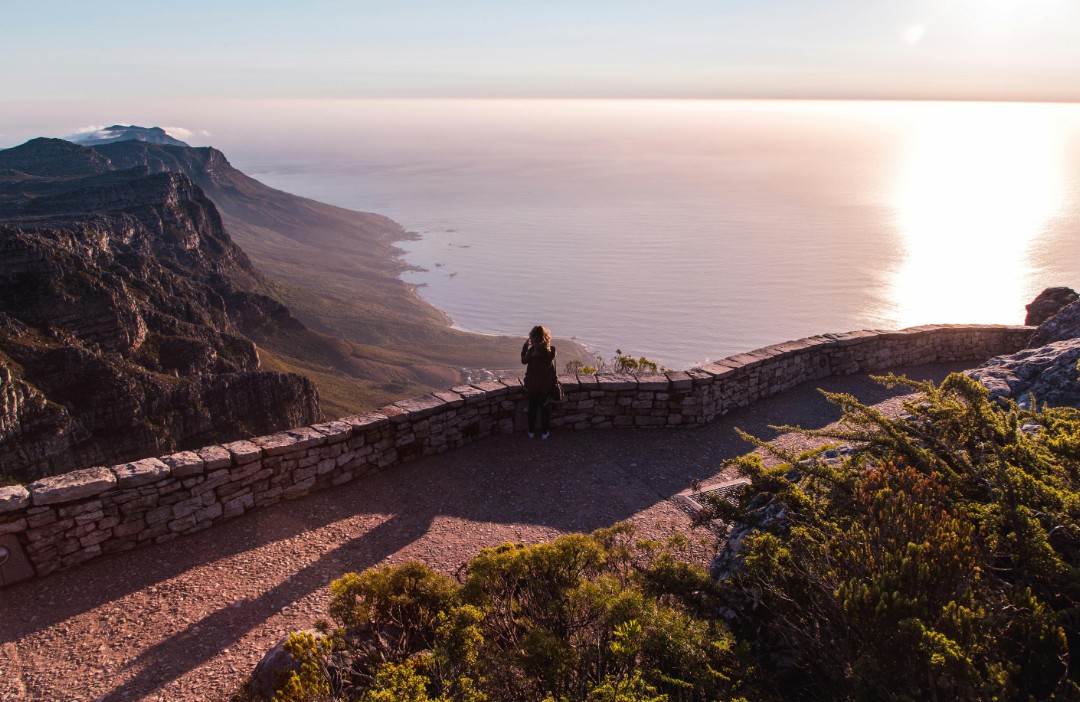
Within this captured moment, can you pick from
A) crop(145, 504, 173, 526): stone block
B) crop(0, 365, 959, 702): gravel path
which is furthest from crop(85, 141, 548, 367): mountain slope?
crop(145, 504, 173, 526): stone block

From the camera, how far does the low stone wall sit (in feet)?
20.1

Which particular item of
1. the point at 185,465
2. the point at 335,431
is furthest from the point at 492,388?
the point at 185,465

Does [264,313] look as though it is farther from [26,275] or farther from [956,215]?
[956,215]

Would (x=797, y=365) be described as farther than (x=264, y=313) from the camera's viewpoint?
No

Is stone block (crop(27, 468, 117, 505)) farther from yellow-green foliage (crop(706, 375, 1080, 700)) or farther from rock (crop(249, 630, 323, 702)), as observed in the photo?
yellow-green foliage (crop(706, 375, 1080, 700))

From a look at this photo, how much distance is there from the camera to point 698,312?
10462 centimetres

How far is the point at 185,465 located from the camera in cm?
669

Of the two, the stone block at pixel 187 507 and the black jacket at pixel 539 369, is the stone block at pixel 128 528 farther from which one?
the black jacket at pixel 539 369

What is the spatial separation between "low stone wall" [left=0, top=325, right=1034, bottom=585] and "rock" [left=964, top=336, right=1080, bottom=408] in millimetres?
2986

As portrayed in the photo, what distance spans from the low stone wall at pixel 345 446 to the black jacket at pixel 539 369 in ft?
1.58

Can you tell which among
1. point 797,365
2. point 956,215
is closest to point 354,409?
point 797,365

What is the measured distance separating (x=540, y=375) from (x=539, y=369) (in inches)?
3.9

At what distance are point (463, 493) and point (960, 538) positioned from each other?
556cm

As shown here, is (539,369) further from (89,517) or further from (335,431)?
(89,517)
